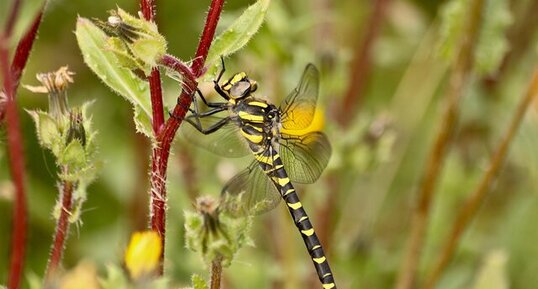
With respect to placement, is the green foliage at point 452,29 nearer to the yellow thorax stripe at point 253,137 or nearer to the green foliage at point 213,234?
the yellow thorax stripe at point 253,137

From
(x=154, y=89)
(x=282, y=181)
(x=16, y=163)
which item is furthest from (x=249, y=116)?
(x=16, y=163)

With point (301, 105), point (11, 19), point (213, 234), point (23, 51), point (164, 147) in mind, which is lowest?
point (213, 234)

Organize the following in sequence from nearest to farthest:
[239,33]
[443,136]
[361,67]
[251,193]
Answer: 1. [239,33]
2. [251,193]
3. [443,136]
4. [361,67]

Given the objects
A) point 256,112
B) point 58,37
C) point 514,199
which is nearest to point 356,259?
point 256,112

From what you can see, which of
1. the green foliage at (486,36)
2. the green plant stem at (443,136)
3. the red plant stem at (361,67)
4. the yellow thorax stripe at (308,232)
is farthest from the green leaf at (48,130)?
the red plant stem at (361,67)

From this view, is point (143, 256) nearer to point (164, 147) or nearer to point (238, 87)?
point (164, 147)

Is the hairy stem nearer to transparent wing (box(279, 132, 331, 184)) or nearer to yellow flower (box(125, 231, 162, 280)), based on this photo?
yellow flower (box(125, 231, 162, 280))

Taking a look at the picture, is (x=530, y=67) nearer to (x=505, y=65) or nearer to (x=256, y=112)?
(x=505, y=65)
